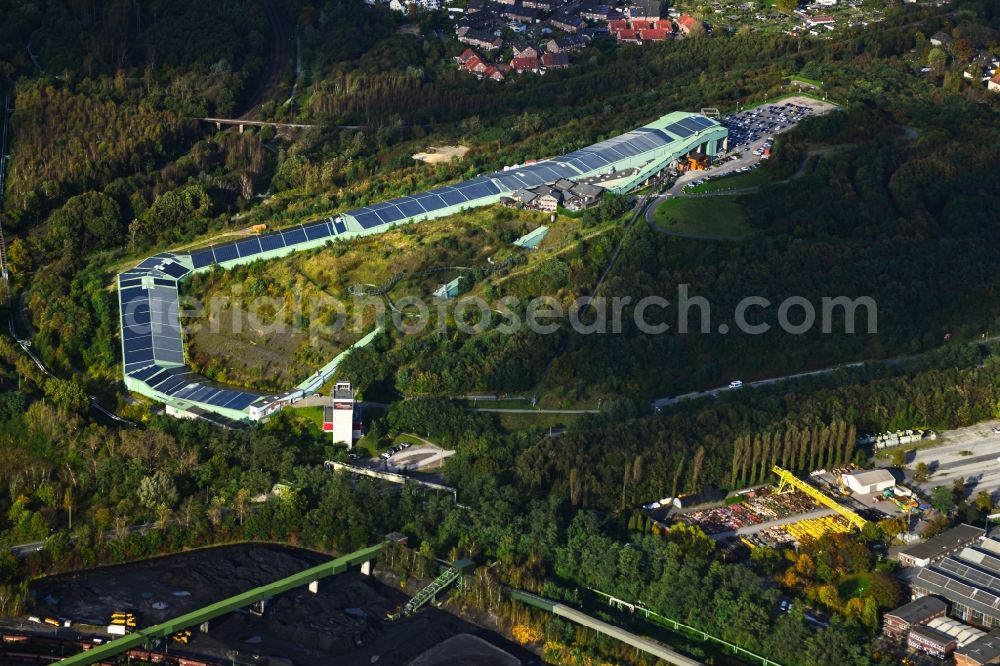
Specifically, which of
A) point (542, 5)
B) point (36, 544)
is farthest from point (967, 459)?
point (542, 5)

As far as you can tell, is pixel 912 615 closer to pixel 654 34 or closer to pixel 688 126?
pixel 688 126

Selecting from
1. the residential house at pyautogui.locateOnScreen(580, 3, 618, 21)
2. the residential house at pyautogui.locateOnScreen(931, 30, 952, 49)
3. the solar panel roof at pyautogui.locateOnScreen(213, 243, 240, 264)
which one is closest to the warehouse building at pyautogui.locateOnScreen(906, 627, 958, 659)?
the solar panel roof at pyautogui.locateOnScreen(213, 243, 240, 264)

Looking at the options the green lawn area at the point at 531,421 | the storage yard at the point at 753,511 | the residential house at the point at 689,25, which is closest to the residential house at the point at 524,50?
the residential house at the point at 689,25

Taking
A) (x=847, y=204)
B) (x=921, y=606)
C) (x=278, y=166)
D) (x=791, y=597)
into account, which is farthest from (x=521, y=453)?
(x=278, y=166)

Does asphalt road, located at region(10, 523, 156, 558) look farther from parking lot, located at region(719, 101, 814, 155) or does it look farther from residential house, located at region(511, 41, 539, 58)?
residential house, located at region(511, 41, 539, 58)

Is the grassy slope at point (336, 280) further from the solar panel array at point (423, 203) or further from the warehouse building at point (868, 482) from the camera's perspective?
the warehouse building at point (868, 482)

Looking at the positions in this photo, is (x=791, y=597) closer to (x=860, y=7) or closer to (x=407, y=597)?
(x=407, y=597)
